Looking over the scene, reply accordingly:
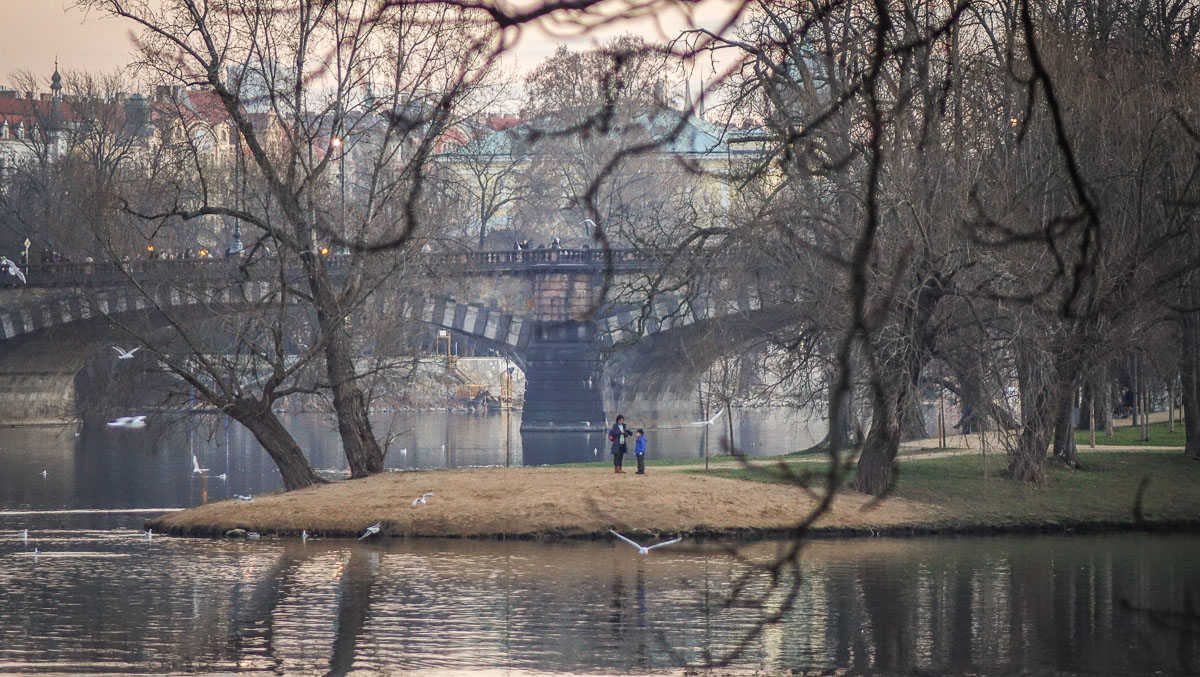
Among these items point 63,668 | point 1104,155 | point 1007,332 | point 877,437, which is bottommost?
point 63,668

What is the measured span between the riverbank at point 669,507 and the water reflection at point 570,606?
942mm

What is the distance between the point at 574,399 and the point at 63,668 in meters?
50.9

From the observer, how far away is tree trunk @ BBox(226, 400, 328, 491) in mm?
30672

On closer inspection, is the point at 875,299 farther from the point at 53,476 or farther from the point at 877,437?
the point at 53,476

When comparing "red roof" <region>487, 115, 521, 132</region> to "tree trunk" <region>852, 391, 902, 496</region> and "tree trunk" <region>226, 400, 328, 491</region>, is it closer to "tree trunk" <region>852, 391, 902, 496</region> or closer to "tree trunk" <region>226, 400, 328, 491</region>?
"tree trunk" <region>226, 400, 328, 491</region>

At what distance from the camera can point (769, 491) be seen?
2895 centimetres

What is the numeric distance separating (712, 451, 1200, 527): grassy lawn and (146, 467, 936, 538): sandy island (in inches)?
35.4

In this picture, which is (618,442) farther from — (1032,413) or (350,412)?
(1032,413)

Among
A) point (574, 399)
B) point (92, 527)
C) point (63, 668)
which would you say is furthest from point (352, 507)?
point (574, 399)

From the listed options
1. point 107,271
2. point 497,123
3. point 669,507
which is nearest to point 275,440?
point 669,507

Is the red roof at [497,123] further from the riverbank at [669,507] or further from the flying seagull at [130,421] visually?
the flying seagull at [130,421]

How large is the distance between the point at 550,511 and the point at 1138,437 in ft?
67.1

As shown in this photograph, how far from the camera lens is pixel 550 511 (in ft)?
90.8

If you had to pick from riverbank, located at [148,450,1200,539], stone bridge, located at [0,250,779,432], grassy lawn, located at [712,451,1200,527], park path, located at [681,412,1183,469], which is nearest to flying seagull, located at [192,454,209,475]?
riverbank, located at [148,450,1200,539]
